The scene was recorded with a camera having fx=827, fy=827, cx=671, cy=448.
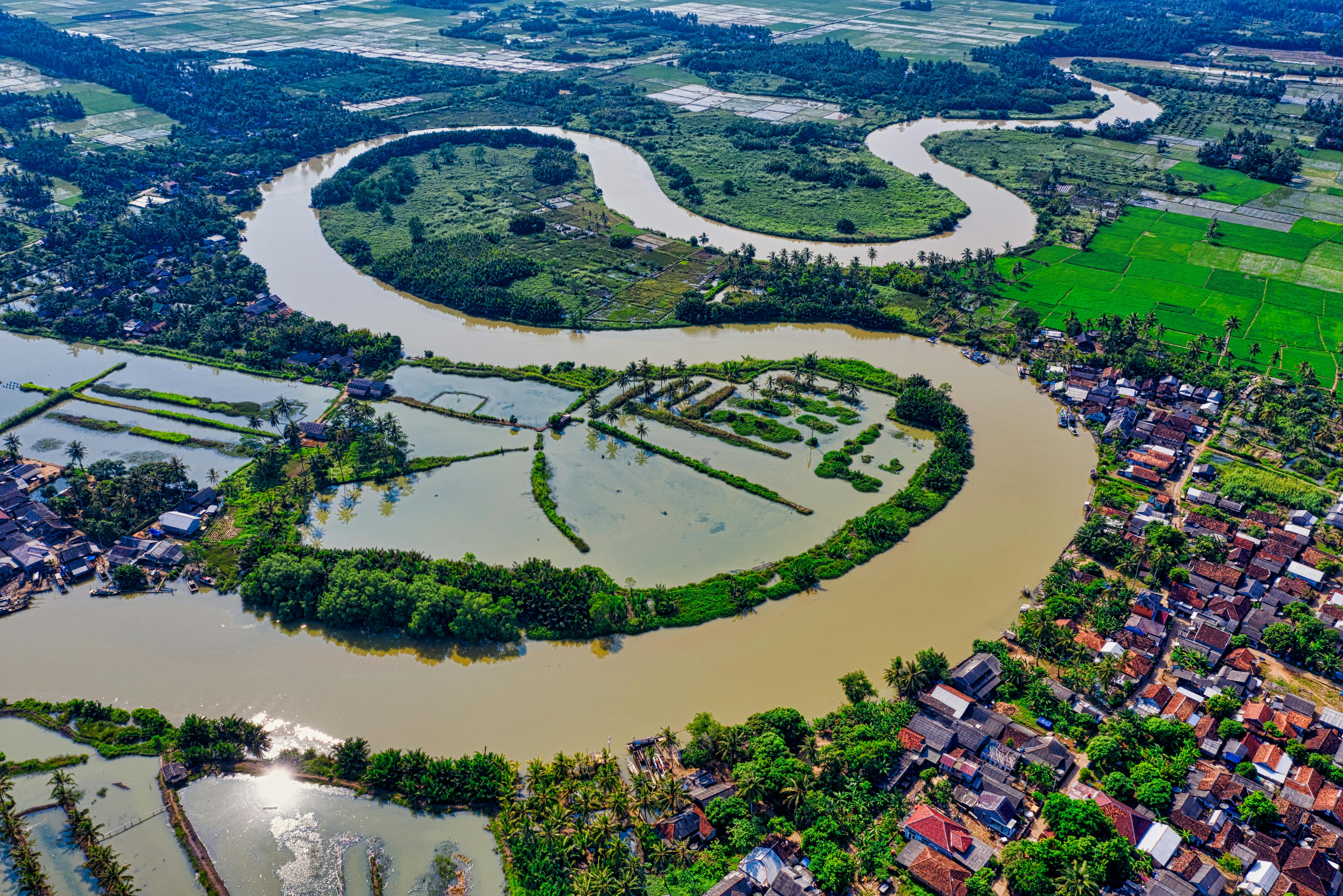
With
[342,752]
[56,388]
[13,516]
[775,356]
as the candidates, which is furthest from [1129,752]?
[56,388]

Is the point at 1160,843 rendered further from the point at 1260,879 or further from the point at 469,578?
the point at 469,578

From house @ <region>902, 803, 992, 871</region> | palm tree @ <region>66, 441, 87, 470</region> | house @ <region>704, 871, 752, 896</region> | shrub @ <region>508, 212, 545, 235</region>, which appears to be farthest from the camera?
shrub @ <region>508, 212, 545, 235</region>

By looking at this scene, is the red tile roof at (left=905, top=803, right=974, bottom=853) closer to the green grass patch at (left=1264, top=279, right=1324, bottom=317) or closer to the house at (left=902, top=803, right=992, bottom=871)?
the house at (left=902, top=803, right=992, bottom=871)

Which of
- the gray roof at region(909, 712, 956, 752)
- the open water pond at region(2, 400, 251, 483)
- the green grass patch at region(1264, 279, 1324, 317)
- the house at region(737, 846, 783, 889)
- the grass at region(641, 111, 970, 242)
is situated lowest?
the house at region(737, 846, 783, 889)

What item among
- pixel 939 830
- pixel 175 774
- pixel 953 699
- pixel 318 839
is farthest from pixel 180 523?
pixel 939 830

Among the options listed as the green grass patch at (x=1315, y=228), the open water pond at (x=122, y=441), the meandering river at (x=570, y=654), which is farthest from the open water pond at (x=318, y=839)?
the green grass patch at (x=1315, y=228)

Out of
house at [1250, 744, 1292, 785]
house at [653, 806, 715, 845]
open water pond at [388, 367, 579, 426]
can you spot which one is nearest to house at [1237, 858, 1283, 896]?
house at [1250, 744, 1292, 785]

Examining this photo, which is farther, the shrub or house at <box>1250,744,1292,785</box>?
the shrub
